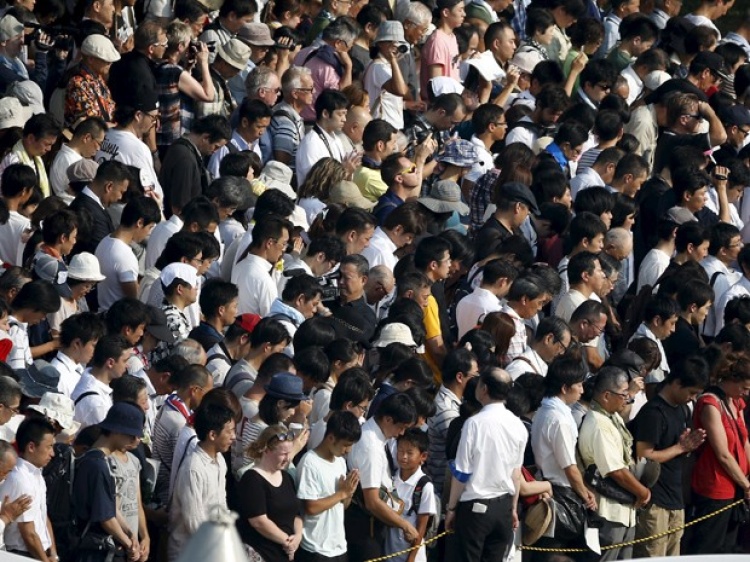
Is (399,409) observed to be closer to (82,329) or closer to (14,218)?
(82,329)

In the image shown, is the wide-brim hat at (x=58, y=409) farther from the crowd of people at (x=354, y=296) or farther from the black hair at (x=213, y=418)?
the black hair at (x=213, y=418)

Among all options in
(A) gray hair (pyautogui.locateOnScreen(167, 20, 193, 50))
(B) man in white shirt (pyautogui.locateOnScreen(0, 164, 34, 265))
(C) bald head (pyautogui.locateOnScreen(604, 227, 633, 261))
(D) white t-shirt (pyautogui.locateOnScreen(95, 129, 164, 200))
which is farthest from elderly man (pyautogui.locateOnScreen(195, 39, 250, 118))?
(C) bald head (pyautogui.locateOnScreen(604, 227, 633, 261))

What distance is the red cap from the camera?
38.0 ft

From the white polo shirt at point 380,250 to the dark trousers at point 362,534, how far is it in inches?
95.6

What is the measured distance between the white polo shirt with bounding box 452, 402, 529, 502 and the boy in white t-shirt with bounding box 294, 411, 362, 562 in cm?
76

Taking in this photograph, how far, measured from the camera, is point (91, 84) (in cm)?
1418

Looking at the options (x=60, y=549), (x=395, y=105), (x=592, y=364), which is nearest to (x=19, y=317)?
(x=60, y=549)

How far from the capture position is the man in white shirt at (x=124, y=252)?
12.1m

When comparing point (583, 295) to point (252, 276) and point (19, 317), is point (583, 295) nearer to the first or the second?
point (252, 276)

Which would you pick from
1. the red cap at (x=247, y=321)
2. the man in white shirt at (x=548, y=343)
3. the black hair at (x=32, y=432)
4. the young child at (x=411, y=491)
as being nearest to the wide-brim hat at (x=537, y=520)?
the young child at (x=411, y=491)

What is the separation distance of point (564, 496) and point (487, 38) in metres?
7.37

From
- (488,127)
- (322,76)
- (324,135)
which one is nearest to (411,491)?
(324,135)

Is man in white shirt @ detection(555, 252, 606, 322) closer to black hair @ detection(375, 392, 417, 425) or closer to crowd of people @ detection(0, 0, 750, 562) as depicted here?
crowd of people @ detection(0, 0, 750, 562)

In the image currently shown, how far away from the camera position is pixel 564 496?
1170 centimetres
